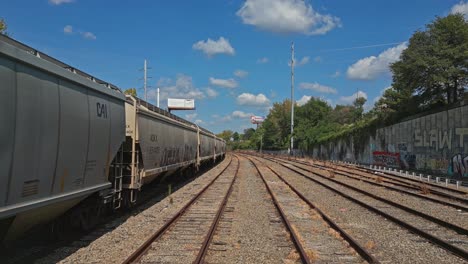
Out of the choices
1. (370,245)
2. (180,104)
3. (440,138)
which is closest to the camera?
(370,245)

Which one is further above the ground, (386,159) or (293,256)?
(386,159)

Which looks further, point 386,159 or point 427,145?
point 386,159

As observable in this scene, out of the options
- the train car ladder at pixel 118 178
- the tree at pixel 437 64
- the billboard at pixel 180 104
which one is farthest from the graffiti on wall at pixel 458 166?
the billboard at pixel 180 104

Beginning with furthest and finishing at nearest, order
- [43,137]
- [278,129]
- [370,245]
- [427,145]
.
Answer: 1. [278,129]
2. [427,145]
3. [370,245]
4. [43,137]

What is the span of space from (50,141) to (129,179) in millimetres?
5220

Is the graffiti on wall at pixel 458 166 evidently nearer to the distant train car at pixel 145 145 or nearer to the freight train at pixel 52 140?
the distant train car at pixel 145 145

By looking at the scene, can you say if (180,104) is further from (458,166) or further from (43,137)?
(43,137)

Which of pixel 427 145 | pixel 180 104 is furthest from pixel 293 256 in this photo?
pixel 180 104

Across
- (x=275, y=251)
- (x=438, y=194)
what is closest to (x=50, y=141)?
(x=275, y=251)

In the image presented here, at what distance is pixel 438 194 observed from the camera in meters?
17.8

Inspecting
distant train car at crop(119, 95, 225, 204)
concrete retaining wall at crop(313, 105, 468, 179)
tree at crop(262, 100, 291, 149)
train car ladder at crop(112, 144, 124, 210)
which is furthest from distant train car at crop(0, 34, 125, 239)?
tree at crop(262, 100, 291, 149)

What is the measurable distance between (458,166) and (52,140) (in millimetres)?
27721

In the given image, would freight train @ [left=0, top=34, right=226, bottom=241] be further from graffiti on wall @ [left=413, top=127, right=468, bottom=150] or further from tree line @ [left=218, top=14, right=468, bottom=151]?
tree line @ [left=218, top=14, right=468, bottom=151]

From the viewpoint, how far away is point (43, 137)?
5.91 meters
